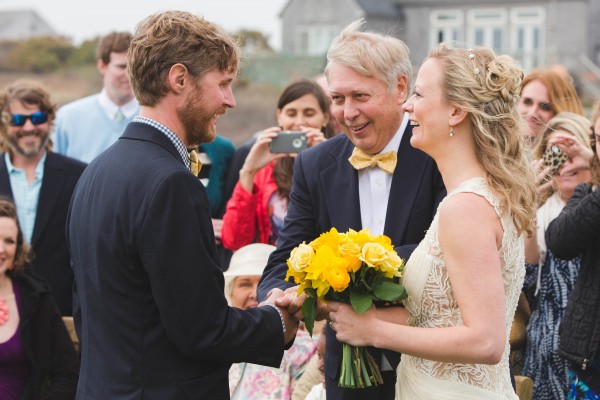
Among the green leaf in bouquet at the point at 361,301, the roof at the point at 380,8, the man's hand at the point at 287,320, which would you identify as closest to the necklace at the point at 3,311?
the man's hand at the point at 287,320

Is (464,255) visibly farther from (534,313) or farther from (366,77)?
(534,313)

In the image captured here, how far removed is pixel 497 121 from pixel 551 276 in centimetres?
193

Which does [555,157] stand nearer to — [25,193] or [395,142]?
[395,142]

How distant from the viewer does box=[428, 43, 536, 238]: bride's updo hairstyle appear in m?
3.23

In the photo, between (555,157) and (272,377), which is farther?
(272,377)

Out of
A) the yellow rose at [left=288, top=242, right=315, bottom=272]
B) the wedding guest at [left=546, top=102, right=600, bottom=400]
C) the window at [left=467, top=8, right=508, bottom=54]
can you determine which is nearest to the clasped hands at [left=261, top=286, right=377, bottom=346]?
the yellow rose at [left=288, top=242, right=315, bottom=272]

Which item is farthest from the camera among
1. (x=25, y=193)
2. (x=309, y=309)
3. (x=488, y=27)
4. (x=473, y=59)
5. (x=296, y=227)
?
(x=488, y=27)

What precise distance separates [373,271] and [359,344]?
0.29 m

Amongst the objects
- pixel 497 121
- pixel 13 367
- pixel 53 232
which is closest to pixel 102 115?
pixel 53 232

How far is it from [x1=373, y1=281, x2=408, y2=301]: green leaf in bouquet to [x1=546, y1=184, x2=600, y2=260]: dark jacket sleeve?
151 cm

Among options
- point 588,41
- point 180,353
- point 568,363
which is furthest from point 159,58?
point 588,41

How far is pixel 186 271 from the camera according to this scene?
3.04 metres

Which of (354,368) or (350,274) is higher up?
(350,274)

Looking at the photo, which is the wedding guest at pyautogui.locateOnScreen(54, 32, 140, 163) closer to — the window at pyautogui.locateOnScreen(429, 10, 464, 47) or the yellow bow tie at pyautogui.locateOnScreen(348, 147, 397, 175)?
the yellow bow tie at pyautogui.locateOnScreen(348, 147, 397, 175)
